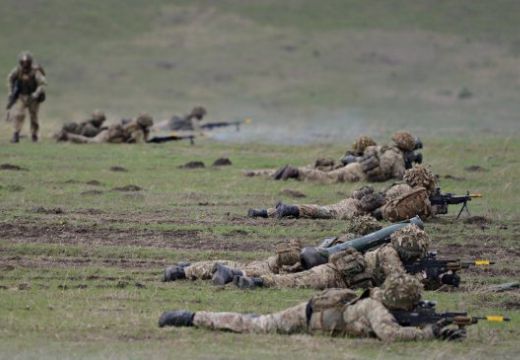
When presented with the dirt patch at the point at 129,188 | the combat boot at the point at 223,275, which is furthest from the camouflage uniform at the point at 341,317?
the dirt patch at the point at 129,188

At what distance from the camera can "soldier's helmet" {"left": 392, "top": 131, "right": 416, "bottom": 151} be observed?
19891 millimetres

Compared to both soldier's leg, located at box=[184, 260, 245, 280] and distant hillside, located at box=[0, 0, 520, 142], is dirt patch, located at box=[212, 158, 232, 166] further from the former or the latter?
distant hillside, located at box=[0, 0, 520, 142]

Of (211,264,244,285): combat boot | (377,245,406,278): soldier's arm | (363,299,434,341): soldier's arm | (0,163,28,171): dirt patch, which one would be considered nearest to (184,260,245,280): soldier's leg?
Answer: (211,264,244,285): combat boot

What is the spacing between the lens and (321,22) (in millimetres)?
62031

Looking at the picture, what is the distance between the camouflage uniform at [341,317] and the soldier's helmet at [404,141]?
9.49 m

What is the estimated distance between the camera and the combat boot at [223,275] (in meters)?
12.4

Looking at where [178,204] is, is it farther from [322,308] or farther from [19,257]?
[322,308]

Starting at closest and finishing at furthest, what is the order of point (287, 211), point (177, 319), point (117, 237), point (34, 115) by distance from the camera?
1. point (177, 319)
2. point (117, 237)
3. point (287, 211)
4. point (34, 115)

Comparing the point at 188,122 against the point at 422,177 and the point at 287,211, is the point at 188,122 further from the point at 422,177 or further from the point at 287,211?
the point at 422,177

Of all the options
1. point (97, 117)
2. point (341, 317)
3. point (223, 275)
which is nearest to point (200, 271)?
point (223, 275)

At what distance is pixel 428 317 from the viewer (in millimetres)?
10297

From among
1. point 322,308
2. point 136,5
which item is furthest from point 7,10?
point 322,308

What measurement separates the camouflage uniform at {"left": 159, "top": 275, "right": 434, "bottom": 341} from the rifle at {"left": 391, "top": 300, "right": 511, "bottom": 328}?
6cm

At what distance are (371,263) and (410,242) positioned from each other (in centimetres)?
39
